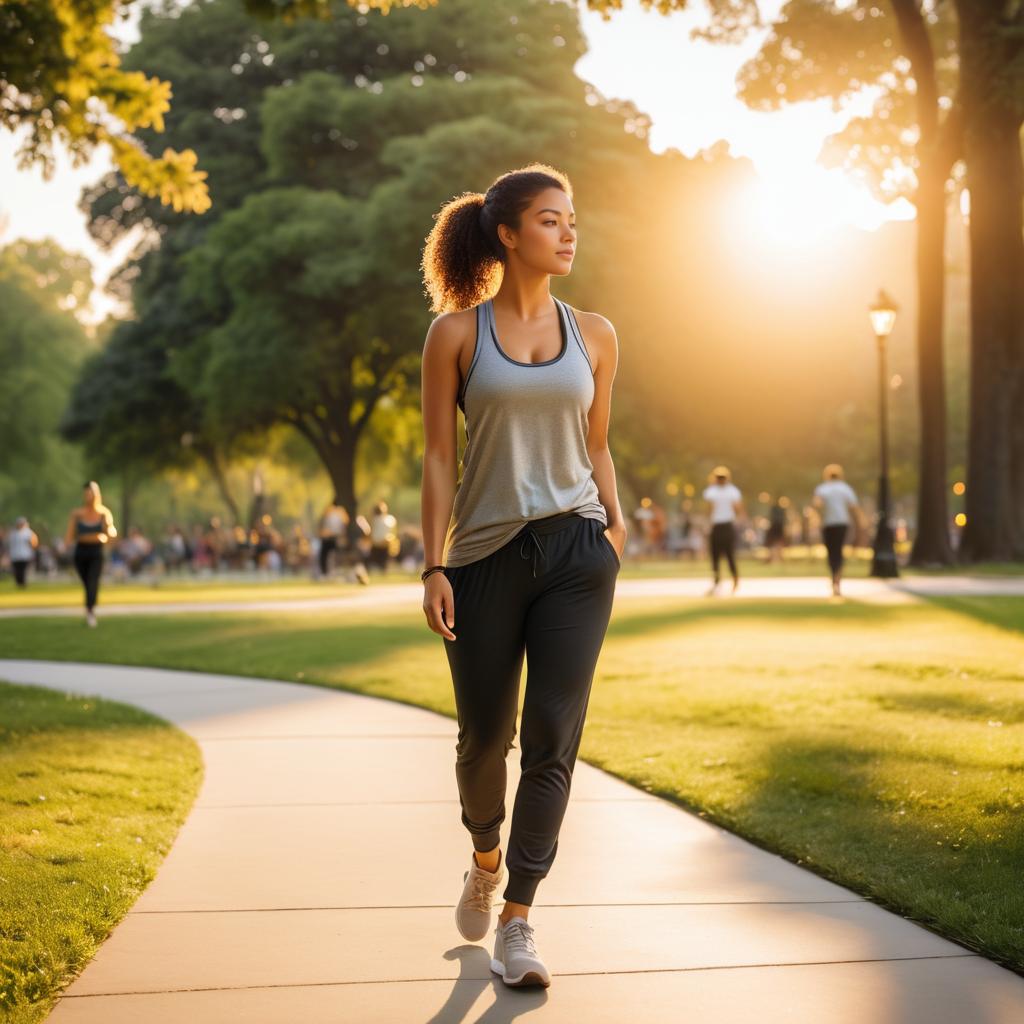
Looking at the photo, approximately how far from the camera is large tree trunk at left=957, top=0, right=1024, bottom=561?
27547 millimetres

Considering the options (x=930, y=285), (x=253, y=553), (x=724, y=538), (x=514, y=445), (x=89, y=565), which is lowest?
(x=253, y=553)

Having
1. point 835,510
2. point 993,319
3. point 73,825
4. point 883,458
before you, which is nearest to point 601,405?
point 73,825

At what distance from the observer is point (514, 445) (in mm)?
4180

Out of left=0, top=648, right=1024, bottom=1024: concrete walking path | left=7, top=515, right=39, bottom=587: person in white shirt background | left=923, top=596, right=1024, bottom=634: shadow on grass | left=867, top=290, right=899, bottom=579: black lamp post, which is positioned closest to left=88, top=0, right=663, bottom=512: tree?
left=7, top=515, right=39, bottom=587: person in white shirt background

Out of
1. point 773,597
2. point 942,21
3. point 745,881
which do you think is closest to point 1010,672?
point 745,881

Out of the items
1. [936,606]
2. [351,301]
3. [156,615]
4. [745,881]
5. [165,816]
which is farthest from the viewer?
[351,301]

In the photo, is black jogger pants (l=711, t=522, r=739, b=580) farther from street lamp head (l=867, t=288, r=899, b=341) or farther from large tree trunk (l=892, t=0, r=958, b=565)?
large tree trunk (l=892, t=0, r=958, b=565)

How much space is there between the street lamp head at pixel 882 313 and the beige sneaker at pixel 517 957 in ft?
71.8

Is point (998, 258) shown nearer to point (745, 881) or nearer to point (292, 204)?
point (292, 204)

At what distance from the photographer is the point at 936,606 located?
719 inches

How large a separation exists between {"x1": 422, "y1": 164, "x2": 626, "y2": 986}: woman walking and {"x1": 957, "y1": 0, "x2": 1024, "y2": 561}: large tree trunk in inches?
963

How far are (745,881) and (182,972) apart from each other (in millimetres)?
2014

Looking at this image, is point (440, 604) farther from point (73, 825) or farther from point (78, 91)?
point (78, 91)

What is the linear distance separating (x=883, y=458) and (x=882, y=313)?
2.40m
